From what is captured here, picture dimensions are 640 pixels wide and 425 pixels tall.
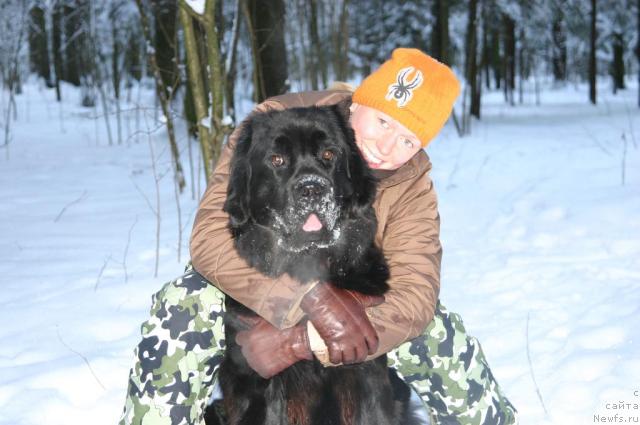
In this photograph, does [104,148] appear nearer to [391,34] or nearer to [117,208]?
[117,208]

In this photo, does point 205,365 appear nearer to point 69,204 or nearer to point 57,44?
point 69,204

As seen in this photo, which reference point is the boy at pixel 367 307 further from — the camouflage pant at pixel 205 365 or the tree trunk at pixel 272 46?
the tree trunk at pixel 272 46

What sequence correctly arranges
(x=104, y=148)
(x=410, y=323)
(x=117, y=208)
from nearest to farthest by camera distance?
1. (x=410, y=323)
2. (x=117, y=208)
3. (x=104, y=148)

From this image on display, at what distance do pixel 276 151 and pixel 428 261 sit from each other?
1.90ft

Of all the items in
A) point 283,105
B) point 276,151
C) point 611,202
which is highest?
point 283,105

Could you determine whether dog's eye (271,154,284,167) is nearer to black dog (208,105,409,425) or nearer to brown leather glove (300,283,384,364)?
black dog (208,105,409,425)

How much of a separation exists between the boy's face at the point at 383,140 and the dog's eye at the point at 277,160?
A: 31 centimetres

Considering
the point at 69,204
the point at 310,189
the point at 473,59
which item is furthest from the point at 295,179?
the point at 473,59

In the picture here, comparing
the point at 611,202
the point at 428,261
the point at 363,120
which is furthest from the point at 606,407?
the point at 611,202

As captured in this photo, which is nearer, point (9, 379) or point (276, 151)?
point (276, 151)

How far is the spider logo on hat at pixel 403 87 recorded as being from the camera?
83.7 inches

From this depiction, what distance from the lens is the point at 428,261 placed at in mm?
1967

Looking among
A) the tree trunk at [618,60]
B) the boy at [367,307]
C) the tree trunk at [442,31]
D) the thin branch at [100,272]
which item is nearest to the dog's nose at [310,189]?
the boy at [367,307]

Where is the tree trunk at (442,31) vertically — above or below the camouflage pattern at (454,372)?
above
